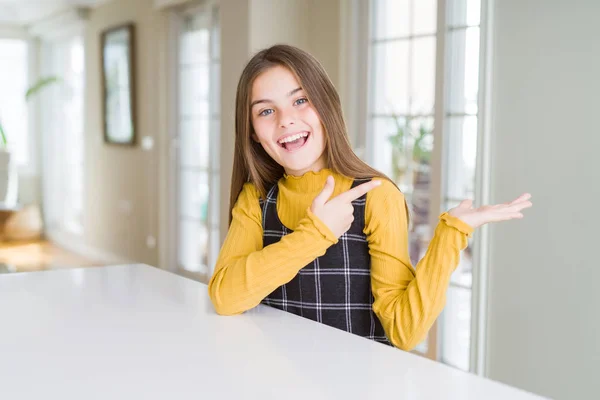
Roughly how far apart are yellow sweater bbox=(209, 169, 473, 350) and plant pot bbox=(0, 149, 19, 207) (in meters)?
6.73

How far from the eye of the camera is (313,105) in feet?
4.19

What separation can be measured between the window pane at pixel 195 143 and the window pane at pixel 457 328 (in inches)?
95.2

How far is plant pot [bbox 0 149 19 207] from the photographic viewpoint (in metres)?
7.36

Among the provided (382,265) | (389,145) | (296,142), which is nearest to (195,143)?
(389,145)

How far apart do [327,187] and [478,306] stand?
187 centimetres

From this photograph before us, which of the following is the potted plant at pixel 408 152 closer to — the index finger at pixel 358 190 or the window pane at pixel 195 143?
the window pane at pixel 195 143

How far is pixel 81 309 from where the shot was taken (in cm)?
103

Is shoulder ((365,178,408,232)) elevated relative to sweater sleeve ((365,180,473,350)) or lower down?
elevated

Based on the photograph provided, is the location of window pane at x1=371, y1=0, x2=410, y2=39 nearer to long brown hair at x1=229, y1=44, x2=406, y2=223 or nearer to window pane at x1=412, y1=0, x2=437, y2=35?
window pane at x1=412, y1=0, x2=437, y2=35

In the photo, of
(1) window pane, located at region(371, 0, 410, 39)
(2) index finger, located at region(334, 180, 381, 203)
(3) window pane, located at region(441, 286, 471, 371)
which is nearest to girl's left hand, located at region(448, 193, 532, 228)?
(2) index finger, located at region(334, 180, 381, 203)

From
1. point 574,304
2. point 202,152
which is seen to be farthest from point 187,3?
point 574,304

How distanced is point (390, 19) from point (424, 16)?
0.81ft

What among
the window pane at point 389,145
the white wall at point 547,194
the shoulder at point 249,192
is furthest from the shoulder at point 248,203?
the window pane at point 389,145

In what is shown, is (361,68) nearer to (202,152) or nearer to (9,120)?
(202,152)
